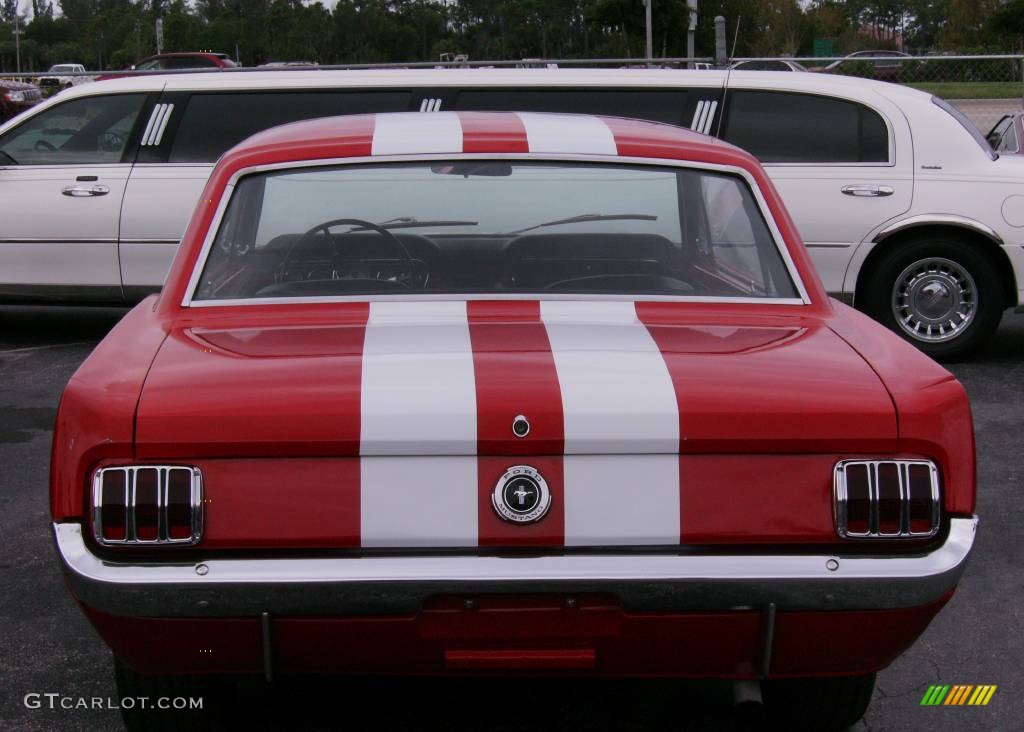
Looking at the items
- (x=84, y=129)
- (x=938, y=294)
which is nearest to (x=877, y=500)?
(x=938, y=294)

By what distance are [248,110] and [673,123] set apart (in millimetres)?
2468

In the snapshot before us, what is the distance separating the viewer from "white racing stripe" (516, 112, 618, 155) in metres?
3.67

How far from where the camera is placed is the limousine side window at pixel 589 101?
8242mm

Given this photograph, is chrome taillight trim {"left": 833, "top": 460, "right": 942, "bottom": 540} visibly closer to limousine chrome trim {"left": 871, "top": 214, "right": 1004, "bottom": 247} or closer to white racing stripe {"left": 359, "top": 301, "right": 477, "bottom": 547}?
white racing stripe {"left": 359, "top": 301, "right": 477, "bottom": 547}

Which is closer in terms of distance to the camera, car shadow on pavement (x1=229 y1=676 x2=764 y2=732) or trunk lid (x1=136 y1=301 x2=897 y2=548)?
Result: trunk lid (x1=136 y1=301 x2=897 y2=548)

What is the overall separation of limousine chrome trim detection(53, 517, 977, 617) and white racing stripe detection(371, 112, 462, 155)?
4.44 feet

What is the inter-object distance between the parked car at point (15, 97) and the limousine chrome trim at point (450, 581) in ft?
83.1

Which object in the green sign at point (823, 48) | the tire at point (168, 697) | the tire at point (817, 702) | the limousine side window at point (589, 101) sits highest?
the limousine side window at point (589, 101)

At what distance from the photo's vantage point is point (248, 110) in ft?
27.6

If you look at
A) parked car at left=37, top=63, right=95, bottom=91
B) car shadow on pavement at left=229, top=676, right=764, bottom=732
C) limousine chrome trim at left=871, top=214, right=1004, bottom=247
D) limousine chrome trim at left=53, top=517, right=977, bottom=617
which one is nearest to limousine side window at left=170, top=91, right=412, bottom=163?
parked car at left=37, top=63, right=95, bottom=91

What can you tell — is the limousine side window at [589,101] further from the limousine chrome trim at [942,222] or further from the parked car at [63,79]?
the parked car at [63,79]

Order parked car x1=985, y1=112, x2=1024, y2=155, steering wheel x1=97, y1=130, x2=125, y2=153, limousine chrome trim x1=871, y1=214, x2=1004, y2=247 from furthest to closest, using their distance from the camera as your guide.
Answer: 1. parked car x1=985, y1=112, x2=1024, y2=155
2. steering wheel x1=97, y1=130, x2=125, y2=153
3. limousine chrome trim x1=871, y1=214, x2=1004, y2=247

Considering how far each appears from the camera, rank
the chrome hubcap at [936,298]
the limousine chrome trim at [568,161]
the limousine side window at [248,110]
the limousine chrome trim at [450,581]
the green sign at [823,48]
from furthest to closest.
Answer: the green sign at [823,48]
the limousine side window at [248,110]
the chrome hubcap at [936,298]
the limousine chrome trim at [568,161]
the limousine chrome trim at [450,581]

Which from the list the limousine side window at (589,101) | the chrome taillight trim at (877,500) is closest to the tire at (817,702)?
the chrome taillight trim at (877,500)
